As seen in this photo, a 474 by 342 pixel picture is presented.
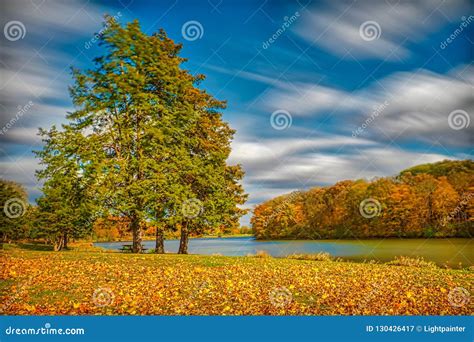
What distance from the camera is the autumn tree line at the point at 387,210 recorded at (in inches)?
1080

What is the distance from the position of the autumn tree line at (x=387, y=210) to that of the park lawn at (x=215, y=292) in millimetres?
17661

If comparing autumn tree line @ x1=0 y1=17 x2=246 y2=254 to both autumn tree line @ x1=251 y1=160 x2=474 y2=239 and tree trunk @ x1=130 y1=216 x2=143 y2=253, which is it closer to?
tree trunk @ x1=130 y1=216 x2=143 y2=253

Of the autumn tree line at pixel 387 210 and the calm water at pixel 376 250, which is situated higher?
the autumn tree line at pixel 387 210

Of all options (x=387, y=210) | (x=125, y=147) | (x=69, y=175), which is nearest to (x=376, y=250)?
(x=387, y=210)

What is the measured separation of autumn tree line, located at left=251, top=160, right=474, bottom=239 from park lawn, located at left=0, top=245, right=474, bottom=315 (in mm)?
17661

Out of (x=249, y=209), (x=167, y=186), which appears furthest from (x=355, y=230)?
(x=167, y=186)

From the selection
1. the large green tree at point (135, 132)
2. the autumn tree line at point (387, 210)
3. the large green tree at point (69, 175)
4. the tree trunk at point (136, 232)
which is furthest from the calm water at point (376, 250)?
the large green tree at point (69, 175)

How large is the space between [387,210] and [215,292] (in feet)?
96.1

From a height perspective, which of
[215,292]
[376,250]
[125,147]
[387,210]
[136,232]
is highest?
[125,147]

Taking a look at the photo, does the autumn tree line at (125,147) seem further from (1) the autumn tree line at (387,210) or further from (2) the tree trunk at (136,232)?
(1) the autumn tree line at (387,210)

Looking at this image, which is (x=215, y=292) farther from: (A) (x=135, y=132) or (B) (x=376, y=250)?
(B) (x=376, y=250)

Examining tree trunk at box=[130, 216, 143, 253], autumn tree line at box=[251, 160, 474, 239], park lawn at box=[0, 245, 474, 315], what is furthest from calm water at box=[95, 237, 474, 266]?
park lawn at box=[0, 245, 474, 315]

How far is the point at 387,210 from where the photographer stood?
32.5 metres

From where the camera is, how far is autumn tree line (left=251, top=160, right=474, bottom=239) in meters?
27.4
